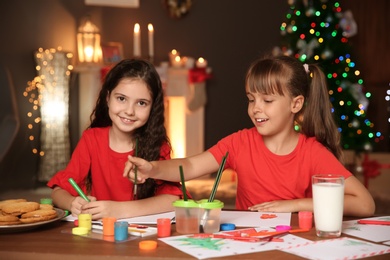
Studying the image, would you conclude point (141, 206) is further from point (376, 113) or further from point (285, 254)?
point (376, 113)

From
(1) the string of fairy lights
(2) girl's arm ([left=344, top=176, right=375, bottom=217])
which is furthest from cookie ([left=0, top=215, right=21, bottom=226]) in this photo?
(1) the string of fairy lights

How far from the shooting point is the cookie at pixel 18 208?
5.61 feet

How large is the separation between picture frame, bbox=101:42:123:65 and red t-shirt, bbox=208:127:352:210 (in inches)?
155

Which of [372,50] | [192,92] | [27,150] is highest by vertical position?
[372,50]

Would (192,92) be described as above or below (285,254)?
above

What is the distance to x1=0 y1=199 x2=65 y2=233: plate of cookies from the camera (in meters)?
1.66

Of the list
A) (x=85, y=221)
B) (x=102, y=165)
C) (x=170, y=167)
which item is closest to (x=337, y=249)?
(x=85, y=221)

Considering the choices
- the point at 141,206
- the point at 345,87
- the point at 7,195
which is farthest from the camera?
the point at 345,87

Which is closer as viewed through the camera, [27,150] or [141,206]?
[141,206]

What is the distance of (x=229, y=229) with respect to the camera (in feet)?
5.58

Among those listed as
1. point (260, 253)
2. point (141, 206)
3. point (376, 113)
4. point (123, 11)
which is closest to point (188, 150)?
point (123, 11)

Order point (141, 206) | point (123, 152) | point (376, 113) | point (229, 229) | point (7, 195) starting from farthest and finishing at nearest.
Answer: point (376, 113), point (7, 195), point (123, 152), point (141, 206), point (229, 229)

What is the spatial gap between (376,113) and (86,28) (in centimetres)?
319

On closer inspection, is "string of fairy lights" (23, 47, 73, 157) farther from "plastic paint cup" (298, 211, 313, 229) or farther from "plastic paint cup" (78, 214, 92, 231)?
"plastic paint cup" (298, 211, 313, 229)
